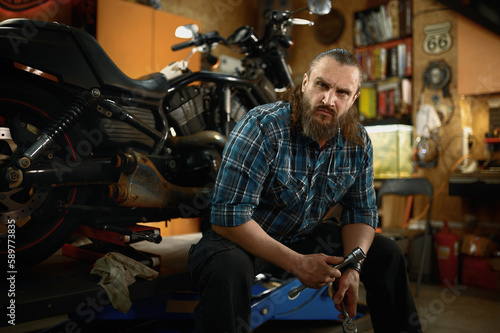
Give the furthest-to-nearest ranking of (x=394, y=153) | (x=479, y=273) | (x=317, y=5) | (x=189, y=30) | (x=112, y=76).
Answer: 1. (x=394, y=153)
2. (x=479, y=273)
3. (x=189, y=30)
4. (x=317, y=5)
5. (x=112, y=76)

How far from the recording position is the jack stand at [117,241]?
1474 millimetres

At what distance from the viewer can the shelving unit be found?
12.5 ft

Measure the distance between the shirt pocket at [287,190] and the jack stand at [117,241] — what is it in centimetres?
50

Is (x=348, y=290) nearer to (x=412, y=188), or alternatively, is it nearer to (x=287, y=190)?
(x=287, y=190)

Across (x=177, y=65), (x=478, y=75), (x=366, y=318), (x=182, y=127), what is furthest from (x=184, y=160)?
(x=478, y=75)

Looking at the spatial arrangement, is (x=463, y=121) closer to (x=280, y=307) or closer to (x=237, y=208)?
(x=280, y=307)

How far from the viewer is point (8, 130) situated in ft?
4.37

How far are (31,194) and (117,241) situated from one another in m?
0.32

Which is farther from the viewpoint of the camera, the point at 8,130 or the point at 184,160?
the point at 184,160

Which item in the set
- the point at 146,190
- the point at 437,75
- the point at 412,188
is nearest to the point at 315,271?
the point at 146,190

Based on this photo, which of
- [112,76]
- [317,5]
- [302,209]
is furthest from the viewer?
[317,5]

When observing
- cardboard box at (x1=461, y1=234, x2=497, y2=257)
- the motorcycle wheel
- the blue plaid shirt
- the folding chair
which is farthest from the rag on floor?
cardboard box at (x1=461, y1=234, x2=497, y2=257)

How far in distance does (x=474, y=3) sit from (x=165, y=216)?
286 centimetres

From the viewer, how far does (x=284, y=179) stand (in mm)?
1314
